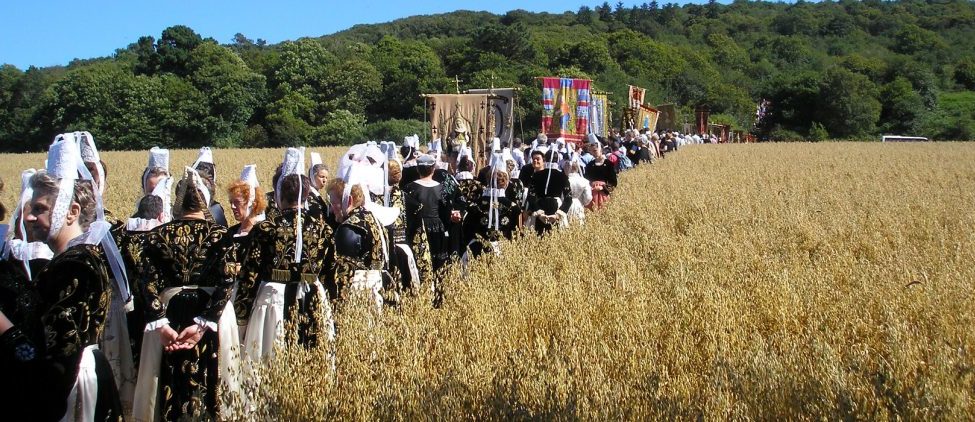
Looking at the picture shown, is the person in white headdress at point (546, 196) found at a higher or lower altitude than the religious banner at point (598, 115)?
lower

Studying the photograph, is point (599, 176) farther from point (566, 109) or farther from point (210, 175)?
point (566, 109)

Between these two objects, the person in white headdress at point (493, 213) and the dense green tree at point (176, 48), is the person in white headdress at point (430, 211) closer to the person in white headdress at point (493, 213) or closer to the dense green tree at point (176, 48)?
the person in white headdress at point (493, 213)

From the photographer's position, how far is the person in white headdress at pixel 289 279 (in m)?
5.04

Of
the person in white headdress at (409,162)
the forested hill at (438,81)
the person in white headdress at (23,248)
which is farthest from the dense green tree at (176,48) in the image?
the person in white headdress at (23,248)

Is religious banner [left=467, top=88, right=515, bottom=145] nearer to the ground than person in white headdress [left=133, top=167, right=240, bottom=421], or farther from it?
farther from it

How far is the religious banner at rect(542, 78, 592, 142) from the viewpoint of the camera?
2159 centimetres

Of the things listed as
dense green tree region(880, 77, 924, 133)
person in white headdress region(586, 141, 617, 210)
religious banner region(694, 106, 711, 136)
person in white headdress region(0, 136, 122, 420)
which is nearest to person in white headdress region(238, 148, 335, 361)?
person in white headdress region(0, 136, 122, 420)

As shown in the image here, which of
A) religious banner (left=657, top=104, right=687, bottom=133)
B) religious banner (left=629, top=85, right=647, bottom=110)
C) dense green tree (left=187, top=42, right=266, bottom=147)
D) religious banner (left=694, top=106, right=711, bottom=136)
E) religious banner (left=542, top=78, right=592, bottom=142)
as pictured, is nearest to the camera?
religious banner (left=542, top=78, right=592, bottom=142)

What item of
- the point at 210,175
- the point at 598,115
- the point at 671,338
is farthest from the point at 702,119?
the point at 671,338

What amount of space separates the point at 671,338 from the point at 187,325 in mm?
2505

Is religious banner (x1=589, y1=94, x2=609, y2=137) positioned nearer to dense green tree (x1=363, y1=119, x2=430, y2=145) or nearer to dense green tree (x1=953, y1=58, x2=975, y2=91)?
dense green tree (x1=363, y1=119, x2=430, y2=145)

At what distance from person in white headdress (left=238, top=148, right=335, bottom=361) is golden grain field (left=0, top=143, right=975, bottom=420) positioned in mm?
311

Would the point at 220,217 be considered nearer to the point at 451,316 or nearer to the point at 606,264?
the point at 451,316

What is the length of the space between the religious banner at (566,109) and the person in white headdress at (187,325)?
16.8 meters
